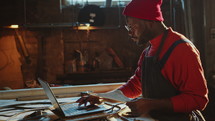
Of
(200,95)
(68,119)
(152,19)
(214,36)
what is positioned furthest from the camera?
(214,36)

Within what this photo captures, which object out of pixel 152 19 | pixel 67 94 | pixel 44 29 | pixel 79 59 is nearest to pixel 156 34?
pixel 152 19

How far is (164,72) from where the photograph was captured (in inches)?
57.6

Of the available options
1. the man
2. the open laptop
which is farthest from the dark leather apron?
the open laptop

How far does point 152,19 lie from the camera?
156cm

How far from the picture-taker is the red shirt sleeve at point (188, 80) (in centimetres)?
132

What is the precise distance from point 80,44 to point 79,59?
0.54 m

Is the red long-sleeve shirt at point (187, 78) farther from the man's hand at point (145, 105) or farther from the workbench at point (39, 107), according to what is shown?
the workbench at point (39, 107)

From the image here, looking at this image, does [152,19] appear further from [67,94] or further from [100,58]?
[100,58]

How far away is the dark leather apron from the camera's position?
4.64ft

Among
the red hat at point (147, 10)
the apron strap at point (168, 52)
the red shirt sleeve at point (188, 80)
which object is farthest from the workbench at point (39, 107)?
the red hat at point (147, 10)

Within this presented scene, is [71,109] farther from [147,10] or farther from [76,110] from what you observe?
[147,10]

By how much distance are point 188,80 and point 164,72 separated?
0.55ft

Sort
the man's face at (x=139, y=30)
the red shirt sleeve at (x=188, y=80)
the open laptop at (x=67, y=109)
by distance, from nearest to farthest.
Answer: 1. the red shirt sleeve at (x=188, y=80)
2. the open laptop at (x=67, y=109)
3. the man's face at (x=139, y=30)

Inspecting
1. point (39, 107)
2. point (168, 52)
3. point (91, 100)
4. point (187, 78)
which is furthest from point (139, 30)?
point (39, 107)
